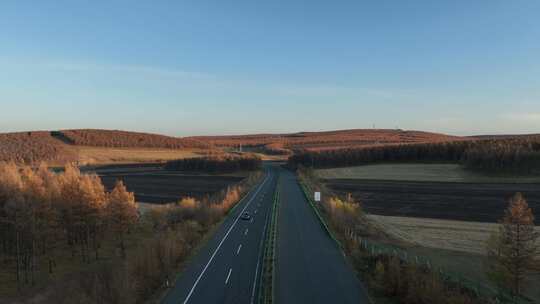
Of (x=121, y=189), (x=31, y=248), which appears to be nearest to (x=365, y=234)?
(x=121, y=189)

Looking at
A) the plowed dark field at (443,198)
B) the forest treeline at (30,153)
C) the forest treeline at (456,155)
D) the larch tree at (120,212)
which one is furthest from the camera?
the forest treeline at (30,153)

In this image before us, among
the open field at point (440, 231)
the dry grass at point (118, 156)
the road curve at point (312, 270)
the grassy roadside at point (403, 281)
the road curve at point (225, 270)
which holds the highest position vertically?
the dry grass at point (118, 156)

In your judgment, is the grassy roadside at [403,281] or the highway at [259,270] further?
the highway at [259,270]

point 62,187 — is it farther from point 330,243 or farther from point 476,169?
point 476,169

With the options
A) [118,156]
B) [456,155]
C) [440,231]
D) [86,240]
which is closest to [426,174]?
[456,155]

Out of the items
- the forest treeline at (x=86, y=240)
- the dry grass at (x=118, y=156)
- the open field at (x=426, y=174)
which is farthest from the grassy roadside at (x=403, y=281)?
the dry grass at (x=118, y=156)

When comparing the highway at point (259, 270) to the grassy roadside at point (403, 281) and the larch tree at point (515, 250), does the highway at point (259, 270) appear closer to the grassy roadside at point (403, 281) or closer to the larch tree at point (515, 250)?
the grassy roadside at point (403, 281)

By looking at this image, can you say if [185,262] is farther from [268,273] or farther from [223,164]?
[223,164]

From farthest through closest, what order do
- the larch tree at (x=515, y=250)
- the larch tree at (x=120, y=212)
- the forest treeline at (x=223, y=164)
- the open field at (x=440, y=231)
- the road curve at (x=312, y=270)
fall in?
the forest treeline at (x=223, y=164) < the larch tree at (x=120, y=212) < the open field at (x=440, y=231) < the larch tree at (x=515, y=250) < the road curve at (x=312, y=270)
